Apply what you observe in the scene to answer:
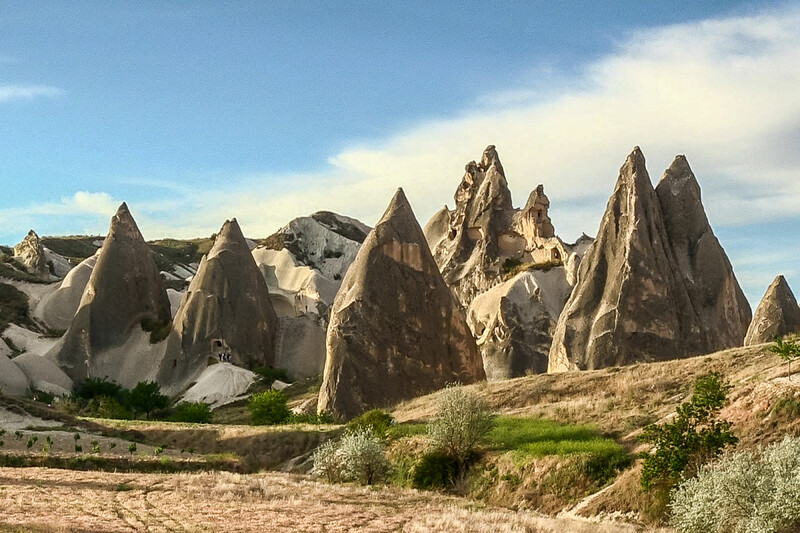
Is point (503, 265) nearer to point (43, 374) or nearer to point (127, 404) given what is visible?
point (127, 404)

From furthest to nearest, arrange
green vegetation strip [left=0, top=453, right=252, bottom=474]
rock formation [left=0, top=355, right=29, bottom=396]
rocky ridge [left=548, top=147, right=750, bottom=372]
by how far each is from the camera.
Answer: rock formation [left=0, top=355, right=29, bottom=396]
rocky ridge [left=548, top=147, right=750, bottom=372]
green vegetation strip [left=0, top=453, right=252, bottom=474]

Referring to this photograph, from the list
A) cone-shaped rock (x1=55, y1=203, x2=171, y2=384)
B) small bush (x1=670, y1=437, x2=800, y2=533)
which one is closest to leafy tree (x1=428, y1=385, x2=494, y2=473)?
small bush (x1=670, y1=437, x2=800, y2=533)

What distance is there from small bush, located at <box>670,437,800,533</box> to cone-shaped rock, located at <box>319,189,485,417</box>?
57.5 feet

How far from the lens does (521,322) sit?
49875mm

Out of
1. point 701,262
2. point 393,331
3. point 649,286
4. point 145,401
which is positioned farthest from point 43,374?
point 701,262

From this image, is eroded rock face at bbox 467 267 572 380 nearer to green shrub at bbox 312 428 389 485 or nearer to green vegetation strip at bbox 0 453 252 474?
green shrub at bbox 312 428 389 485

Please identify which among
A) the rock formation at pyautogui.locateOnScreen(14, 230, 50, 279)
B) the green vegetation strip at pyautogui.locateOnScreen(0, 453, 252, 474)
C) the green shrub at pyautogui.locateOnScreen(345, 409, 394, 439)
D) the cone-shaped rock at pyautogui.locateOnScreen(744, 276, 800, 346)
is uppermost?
the rock formation at pyautogui.locateOnScreen(14, 230, 50, 279)

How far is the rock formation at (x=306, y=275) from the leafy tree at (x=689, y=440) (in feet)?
123

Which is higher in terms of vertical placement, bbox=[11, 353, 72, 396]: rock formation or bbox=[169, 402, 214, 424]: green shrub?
bbox=[11, 353, 72, 396]: rock formation

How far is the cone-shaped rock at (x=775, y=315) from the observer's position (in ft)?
127

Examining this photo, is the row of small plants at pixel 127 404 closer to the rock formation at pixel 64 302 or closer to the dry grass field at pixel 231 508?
the rock formation at pixel 64 302

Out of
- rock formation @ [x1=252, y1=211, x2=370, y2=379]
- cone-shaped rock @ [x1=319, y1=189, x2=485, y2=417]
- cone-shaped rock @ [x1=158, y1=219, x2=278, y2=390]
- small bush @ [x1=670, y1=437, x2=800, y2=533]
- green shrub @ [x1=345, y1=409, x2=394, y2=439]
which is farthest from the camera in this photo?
rock formation @ [x1=252, y1=211, x2=370, y2=379]

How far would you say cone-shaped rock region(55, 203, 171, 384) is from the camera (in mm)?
55688

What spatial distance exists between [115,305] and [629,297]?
30835 millimetres
